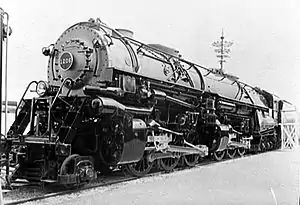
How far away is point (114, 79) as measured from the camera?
19.7 ft

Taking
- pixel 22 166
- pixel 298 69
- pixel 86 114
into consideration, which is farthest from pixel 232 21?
Answer: pixel 22 166

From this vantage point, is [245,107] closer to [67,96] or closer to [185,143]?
[185,143]

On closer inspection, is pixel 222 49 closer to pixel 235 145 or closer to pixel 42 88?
pixel 235 145

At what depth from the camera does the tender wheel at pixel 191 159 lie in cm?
822

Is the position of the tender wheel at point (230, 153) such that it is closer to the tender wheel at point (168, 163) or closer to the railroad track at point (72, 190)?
the tender wheel at point (168, 163)

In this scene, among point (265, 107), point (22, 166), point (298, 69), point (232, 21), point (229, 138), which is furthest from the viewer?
point (265, 107)

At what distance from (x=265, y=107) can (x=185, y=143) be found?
6.34 meters

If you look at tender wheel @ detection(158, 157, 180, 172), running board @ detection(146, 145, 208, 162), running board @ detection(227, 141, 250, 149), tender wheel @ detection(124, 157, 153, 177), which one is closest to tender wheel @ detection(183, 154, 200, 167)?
running board @ detection(146, 145, 208, 162)

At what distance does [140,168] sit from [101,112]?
1922 millimetres

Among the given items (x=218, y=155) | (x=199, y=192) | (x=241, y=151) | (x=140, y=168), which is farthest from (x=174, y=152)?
(x=241, y=151)

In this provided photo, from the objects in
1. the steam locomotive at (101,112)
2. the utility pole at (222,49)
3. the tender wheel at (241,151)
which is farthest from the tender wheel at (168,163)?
the tender wheel at (241,151)

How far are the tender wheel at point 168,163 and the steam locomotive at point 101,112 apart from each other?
2 cm

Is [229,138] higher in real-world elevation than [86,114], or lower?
lower

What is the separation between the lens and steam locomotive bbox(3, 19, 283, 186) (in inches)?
210
